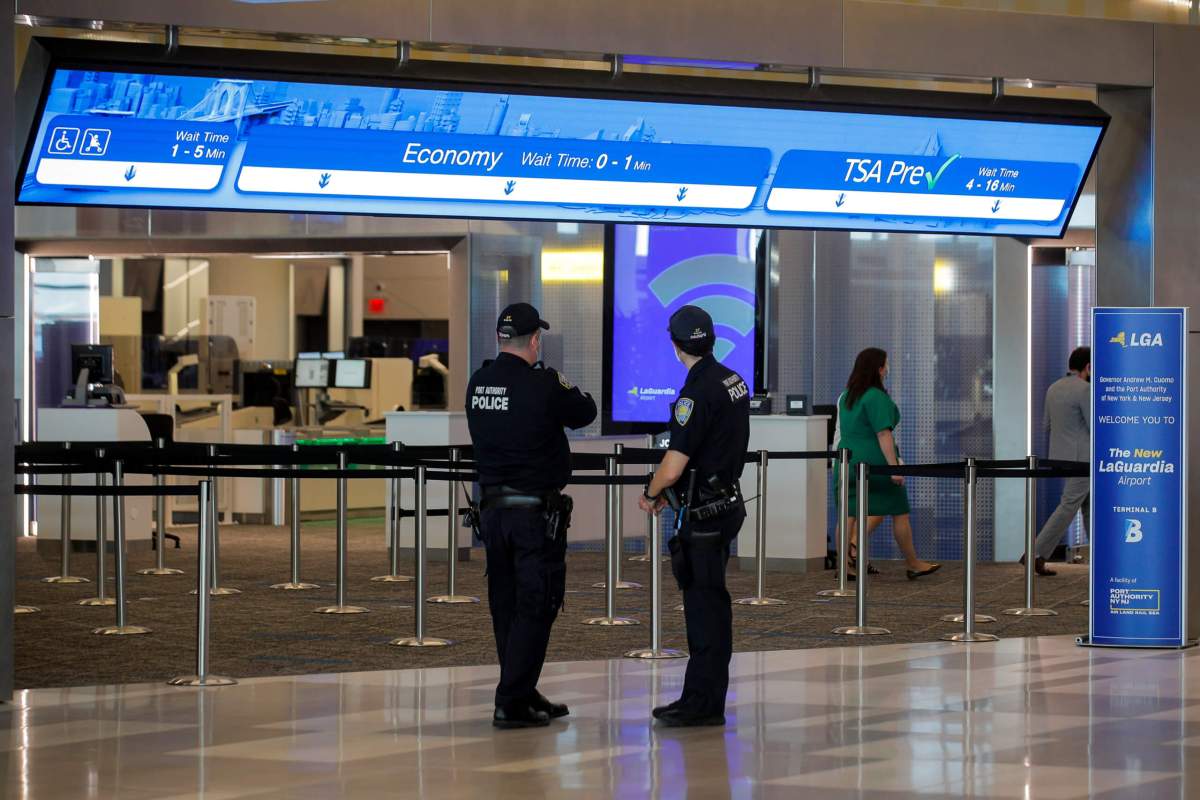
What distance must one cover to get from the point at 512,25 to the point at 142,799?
3792mm

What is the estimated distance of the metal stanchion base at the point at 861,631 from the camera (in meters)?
8.66

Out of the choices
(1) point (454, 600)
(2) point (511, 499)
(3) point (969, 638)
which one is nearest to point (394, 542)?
(1) point (454, 600)

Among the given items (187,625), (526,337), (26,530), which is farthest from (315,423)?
(526,337)

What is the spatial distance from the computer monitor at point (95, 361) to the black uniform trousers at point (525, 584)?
8.44m

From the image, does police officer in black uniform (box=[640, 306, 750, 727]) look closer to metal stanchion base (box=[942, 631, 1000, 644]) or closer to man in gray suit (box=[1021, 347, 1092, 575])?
metal stanchion base (box=[942, 631, 1000, 644])

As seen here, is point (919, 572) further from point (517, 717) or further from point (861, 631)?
point (517, 717)

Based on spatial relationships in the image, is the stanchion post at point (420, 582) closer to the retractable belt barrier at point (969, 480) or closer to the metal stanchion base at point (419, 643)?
the metal stanchion base at point (419, 643)

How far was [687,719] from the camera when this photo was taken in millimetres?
6105

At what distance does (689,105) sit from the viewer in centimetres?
785

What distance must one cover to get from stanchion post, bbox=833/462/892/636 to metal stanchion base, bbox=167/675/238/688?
3254 millimetres

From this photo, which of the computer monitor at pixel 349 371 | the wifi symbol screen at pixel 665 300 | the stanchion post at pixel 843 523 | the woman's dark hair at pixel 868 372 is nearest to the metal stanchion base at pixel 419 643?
the stanchion post at pixel 843 523

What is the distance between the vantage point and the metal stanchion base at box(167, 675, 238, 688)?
6995 mm

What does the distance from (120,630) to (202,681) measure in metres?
1.88

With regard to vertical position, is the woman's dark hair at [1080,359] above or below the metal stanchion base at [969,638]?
above
